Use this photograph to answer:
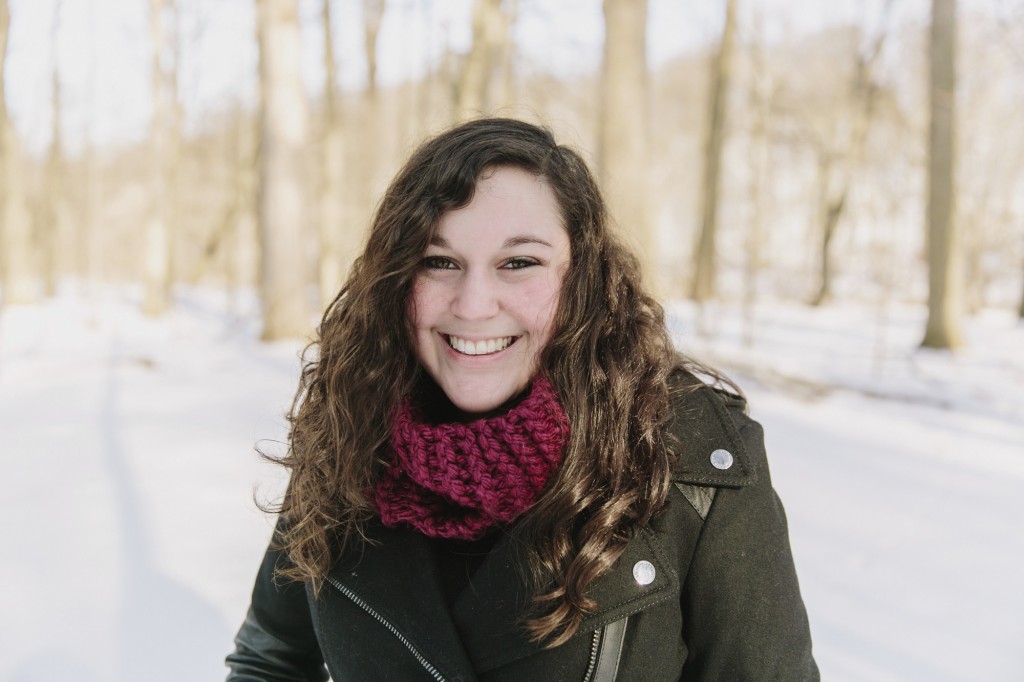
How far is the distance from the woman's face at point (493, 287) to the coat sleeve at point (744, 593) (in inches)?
18.8

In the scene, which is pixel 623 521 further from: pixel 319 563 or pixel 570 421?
pixel 319 563

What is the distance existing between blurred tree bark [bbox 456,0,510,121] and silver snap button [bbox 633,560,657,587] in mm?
9395

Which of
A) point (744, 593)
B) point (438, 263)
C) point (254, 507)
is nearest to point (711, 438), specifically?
point (744, 593)

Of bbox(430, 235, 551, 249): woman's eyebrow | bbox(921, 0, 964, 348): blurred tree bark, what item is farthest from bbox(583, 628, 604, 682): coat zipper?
bbox(921, 0, 964, 348): blurred tree bark

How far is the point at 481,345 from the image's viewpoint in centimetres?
154

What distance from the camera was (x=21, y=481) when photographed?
464 cm

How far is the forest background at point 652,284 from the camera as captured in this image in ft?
11.1

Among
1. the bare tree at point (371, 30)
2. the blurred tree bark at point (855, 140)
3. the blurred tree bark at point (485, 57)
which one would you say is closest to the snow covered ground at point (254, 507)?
the blurred tree bark at point (485, 57)

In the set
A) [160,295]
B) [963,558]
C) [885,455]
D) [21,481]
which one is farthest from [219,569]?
[160,295]

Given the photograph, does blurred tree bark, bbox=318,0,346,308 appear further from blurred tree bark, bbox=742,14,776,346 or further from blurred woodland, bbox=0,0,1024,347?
blurred tree bark, bbox=742,14,776,346

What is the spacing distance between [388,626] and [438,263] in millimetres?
727

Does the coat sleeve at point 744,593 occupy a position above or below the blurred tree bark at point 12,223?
below

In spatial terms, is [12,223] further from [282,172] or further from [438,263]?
[438,263]

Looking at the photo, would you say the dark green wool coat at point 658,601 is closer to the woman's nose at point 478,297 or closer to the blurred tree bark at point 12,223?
the woman's nose at point 478,297
